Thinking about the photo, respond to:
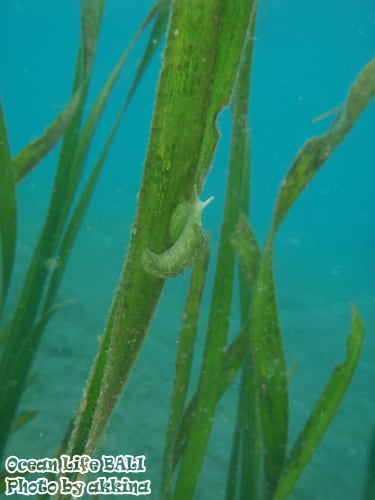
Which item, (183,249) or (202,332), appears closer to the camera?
(183,249)

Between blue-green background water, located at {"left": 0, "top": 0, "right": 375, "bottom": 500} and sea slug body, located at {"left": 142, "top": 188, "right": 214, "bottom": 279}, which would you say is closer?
sea slug body, located at {"left": 142, "top": 188, "right": 214, "bottom": 279}

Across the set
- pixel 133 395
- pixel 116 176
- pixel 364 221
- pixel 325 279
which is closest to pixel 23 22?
pixel 116 176

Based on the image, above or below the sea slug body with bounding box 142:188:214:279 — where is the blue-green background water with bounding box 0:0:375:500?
above

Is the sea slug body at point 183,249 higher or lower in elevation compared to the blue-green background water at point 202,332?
lower

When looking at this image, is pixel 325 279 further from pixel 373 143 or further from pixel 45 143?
pixel 373 143

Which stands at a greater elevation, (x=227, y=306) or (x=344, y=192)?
(x=344, y=192)

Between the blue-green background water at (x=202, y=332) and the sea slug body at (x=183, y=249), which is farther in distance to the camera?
the blue-green background water at (x=202, y=332)

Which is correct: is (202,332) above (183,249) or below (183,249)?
above

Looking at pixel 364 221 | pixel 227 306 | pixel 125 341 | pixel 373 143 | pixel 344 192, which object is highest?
pixel 373 143
